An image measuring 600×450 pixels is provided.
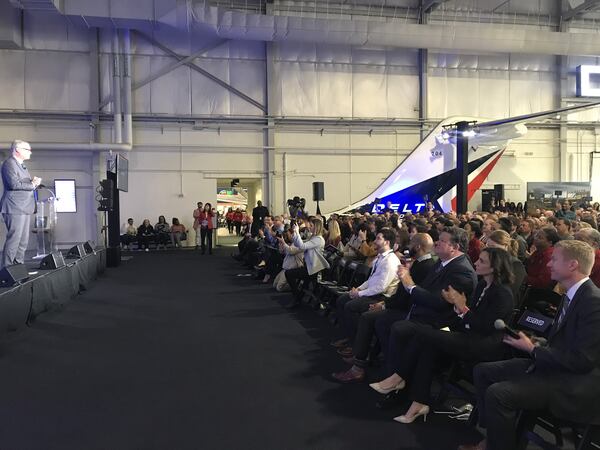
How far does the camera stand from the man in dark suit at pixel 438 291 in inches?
138

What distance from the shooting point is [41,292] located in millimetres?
6000

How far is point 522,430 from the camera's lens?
2.54 m

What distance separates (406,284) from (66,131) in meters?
15.1

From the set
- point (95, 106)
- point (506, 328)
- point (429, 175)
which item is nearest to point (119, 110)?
point (95, 106)

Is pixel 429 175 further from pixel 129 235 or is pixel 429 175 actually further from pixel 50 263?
pixel 50 263

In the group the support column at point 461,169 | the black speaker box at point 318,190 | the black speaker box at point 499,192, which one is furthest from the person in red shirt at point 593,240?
the black speaker box at point 499,192

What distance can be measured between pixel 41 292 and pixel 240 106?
460 inches

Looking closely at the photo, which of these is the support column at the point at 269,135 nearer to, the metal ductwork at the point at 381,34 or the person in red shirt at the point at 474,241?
the metal ductwork at the point at 381,34

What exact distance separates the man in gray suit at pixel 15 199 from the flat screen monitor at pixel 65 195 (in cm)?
980

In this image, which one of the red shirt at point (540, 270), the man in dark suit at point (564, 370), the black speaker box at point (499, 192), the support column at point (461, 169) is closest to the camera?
the man in dark suit at point (564, 370)

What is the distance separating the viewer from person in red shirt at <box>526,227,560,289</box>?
4.26 meters

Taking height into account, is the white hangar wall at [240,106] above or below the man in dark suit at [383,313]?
above

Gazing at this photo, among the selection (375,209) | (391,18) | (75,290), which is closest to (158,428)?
(75,290)

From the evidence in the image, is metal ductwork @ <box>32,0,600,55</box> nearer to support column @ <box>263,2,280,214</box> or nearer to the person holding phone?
support column @ <box>263,2,280,214</box>
